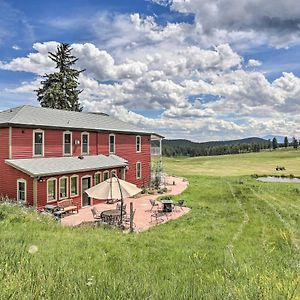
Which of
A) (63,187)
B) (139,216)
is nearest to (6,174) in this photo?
(63,187)

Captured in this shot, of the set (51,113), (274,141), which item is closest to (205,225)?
(51,113)

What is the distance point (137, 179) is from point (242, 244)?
23.1 meters

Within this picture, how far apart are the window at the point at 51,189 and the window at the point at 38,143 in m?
2.82

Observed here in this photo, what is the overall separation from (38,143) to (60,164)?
2279mm

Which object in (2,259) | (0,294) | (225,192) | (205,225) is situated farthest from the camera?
(225,192)

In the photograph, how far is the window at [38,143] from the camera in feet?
76.6

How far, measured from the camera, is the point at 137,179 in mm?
35031

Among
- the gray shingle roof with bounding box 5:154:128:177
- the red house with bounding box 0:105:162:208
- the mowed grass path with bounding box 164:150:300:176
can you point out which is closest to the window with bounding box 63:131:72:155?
the red house with bounding box 0:105:162:208

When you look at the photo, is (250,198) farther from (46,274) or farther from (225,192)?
(46,274)

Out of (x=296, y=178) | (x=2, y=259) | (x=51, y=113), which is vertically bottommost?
(x=296, y=178)

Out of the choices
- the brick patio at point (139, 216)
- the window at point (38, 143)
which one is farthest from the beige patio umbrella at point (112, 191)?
the window at point (38, 143)

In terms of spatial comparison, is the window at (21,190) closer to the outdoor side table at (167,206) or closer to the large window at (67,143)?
the large window at (67,143)

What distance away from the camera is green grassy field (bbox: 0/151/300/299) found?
8.74 ft

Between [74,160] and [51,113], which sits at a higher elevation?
[51,113]
